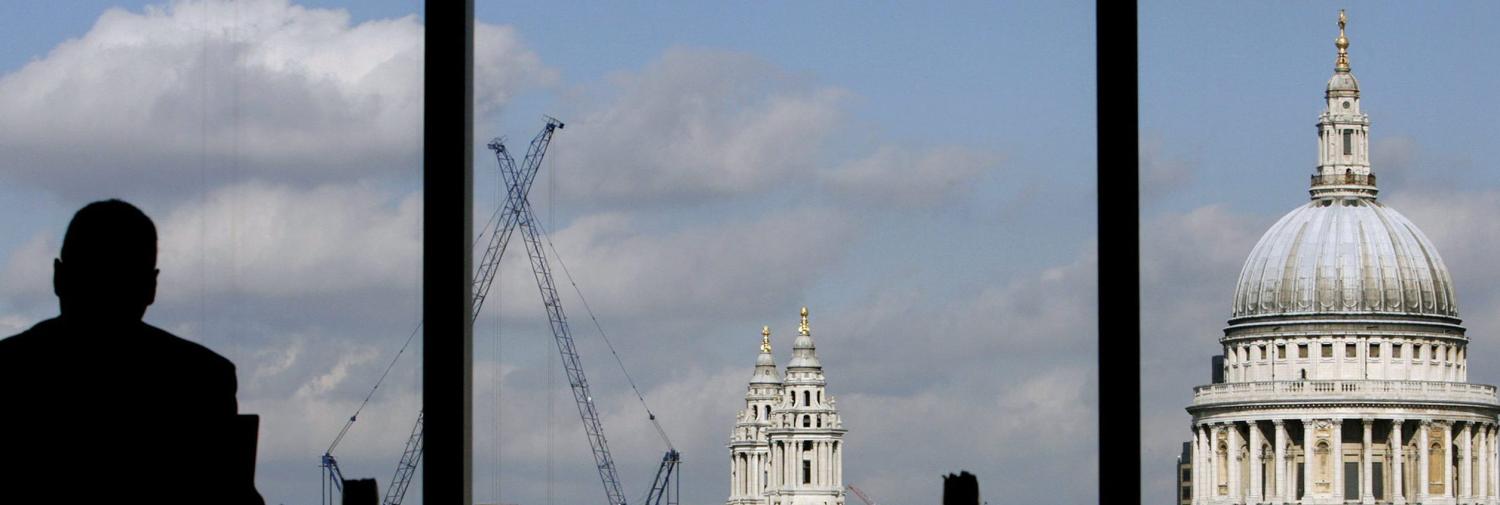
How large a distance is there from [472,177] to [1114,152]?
1544mm

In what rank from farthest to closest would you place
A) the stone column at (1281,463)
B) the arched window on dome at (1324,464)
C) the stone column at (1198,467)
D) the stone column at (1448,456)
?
the stone column at (1198,467), the stone column at (1448,456), the arched window on dome at (1324,464), the stone column at (1281,463)

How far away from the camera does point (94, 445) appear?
4.53 meters

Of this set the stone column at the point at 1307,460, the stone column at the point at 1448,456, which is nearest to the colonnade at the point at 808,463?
the stone column at the point at 1307,460

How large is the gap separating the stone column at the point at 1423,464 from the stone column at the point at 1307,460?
4.56 m

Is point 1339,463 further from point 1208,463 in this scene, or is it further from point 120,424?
point 120,424

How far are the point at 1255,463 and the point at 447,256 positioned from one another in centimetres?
12028

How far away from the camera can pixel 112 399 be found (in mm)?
4562

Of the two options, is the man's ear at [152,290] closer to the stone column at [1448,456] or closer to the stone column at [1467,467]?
the stone column at [1448,456]

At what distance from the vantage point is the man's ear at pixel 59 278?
15.1 feet

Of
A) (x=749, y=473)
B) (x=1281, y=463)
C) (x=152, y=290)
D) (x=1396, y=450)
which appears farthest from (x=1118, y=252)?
(x=749, y=473)

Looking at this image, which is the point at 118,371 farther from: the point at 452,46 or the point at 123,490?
the point at 452,46

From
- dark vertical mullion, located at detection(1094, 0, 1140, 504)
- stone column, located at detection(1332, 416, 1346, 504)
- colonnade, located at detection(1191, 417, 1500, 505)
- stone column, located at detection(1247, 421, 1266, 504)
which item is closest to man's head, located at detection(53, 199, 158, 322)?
dark vertical mullion, located at detection(1094, 0, 1140, 504)

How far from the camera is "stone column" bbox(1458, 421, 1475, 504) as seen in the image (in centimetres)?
12569

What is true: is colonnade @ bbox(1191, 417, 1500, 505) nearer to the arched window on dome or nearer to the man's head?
the arched window on dome
